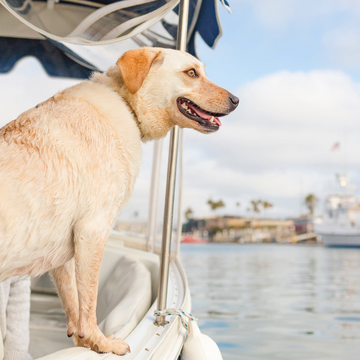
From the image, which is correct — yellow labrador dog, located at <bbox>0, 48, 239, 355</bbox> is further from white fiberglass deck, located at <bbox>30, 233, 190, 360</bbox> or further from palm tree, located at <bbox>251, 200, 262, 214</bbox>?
palm tree, located at <bbox>251, 200, 262, 214</bbox>

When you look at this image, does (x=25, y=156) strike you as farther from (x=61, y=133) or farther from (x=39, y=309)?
(x=39, y=309)

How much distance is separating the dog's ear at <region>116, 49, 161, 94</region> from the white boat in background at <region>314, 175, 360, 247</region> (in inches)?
1271

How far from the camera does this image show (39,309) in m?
2.71

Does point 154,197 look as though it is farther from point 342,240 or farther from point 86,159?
point 342,240

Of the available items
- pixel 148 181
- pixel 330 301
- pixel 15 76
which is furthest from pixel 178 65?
pixel 330 301

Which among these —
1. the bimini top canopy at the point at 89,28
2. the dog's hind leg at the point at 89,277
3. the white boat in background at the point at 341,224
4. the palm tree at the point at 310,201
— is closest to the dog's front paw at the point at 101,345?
the dog's hind leg at the point at 89,277

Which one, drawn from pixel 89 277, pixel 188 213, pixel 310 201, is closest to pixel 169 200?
pixel 89 277

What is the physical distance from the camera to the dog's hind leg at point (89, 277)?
102 centimetres

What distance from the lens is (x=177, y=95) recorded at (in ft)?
3.97

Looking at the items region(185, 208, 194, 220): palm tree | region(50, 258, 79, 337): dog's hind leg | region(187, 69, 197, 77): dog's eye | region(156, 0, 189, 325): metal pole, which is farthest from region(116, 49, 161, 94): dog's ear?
region(185, 208, 194, 220): palm tree

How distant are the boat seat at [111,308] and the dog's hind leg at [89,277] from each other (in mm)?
253

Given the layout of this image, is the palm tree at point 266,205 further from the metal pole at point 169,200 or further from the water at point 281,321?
the metal pole at point 169,200

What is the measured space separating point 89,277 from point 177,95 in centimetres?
64

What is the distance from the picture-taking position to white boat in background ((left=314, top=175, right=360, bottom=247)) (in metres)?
30.2
